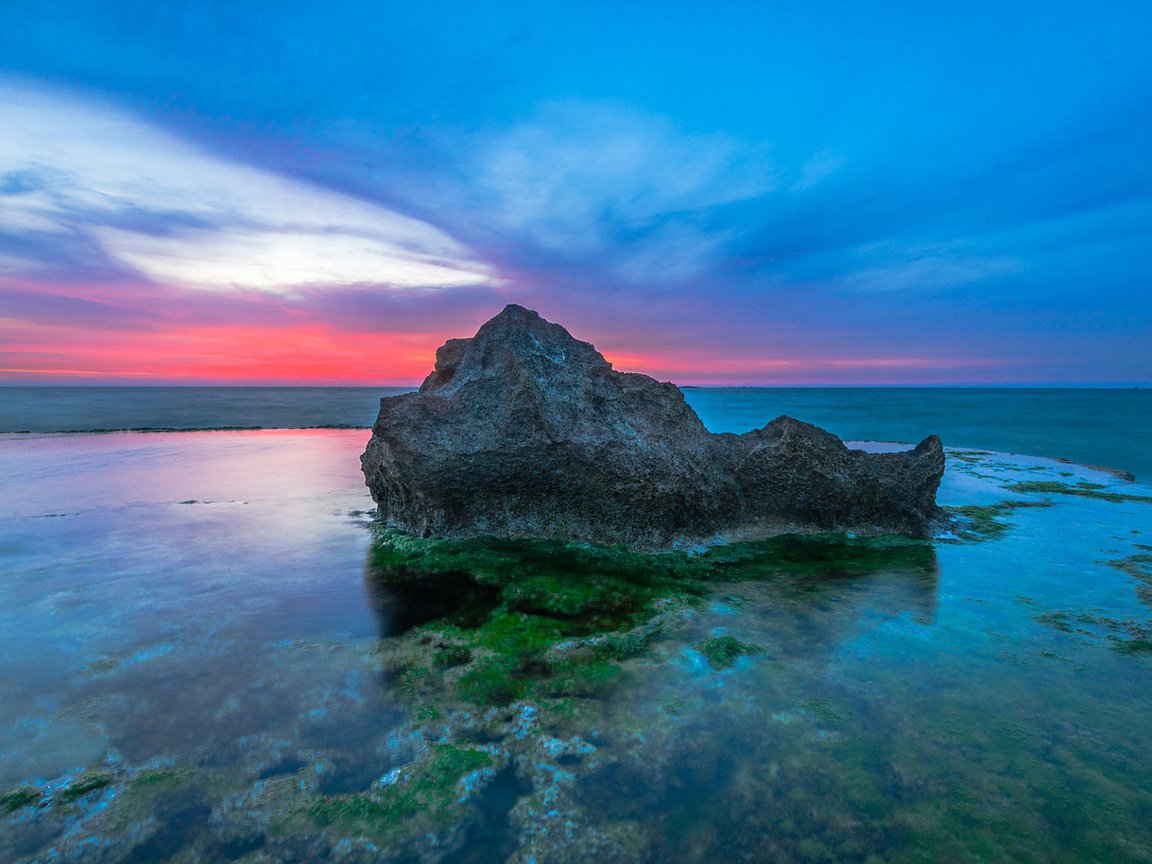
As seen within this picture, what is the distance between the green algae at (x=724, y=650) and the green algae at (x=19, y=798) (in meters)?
4.69

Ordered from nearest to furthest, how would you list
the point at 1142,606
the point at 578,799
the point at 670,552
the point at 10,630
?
the point at 578,799, the point at 10,630, the point at 1142,606, the point at 670,552

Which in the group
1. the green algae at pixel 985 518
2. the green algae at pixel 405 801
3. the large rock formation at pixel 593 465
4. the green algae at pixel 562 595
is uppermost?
the large rock formation at pixel 593 465

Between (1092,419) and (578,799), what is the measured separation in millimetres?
46216

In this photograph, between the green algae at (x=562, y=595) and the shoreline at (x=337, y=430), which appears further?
the shoreline at (x=337, y=430)

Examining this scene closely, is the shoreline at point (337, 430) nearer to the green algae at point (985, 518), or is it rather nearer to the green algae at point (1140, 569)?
the green algae at point (985, 518)

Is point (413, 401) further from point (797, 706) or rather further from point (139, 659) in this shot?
point (797, 706)

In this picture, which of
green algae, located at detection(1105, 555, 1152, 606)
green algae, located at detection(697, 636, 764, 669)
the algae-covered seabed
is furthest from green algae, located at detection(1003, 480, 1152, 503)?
green algae, located at detection(697, 636, 764, 669)

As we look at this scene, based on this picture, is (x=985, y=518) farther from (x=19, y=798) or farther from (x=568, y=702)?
(x=19, y=798)

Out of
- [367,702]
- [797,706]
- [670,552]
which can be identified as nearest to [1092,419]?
A: [670,552]

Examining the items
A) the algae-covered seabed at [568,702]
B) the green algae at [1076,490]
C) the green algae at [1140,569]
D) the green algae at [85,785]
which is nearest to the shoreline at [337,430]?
the green algae at [1076,490]

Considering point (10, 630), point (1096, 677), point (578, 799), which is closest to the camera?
point (578, 799)

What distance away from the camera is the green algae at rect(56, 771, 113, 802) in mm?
3336

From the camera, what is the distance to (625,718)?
163 inches

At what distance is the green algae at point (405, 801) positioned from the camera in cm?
319
